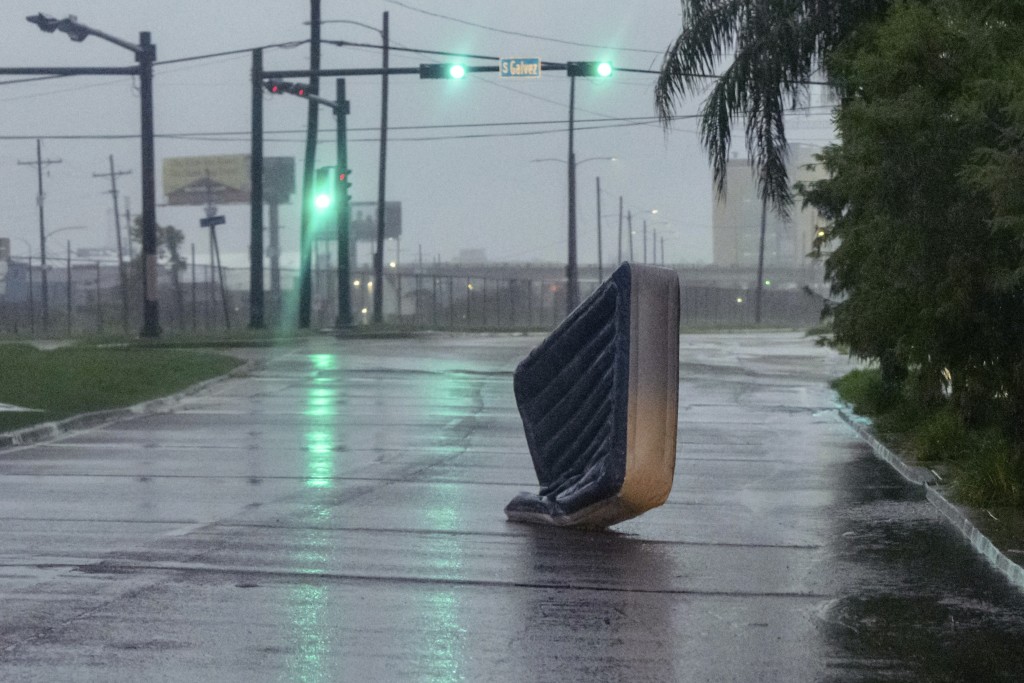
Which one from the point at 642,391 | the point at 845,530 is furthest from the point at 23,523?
the point at 845,530

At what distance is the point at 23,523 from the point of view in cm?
1056

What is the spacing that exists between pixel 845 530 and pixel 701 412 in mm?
9885

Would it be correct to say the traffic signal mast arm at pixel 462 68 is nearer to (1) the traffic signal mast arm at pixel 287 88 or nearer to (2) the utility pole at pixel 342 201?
(1) the traffic signal mast arm at pixel 287 88

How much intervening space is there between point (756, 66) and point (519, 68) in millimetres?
10733

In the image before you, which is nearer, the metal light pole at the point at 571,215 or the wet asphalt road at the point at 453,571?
the wet asphalt road at the point at 453,571

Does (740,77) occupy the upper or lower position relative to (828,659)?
upper

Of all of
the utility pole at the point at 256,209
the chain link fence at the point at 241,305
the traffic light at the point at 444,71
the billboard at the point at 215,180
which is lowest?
the chain link fence at the point at 241,305

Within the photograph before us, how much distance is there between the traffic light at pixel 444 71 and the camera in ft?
96.8

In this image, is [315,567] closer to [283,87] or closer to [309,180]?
[283,87]

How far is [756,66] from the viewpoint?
19.2 m

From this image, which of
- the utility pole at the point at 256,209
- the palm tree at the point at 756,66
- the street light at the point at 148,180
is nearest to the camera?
the palm tree at the point at 756,66

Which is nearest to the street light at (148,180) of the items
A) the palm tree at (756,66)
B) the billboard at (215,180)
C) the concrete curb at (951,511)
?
the palm tree at (756,66)

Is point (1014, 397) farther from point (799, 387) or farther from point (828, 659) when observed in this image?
point (799, 387)

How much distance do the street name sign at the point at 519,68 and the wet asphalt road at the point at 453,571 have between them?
13.6 m
